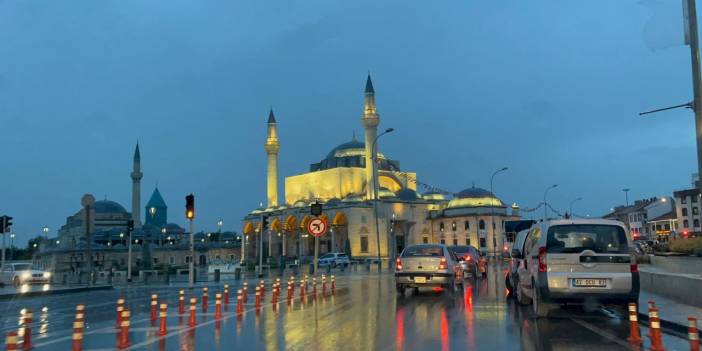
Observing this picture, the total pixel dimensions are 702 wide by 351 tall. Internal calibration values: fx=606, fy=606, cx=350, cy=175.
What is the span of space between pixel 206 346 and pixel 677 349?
702 cm

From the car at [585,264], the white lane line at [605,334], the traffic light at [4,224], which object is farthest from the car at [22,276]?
the white lane line at [605,334]

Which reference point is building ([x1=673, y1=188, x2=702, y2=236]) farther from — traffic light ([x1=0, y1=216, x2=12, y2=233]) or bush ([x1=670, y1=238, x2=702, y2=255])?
traffic light ([x1=0, y1=216, x2=12, y2=233])

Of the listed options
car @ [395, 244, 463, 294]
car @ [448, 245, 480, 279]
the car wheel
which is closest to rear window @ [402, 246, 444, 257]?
car @ [395, 244, 463, 294]

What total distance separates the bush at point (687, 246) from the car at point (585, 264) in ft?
29.1

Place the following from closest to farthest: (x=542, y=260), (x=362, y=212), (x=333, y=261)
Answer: (x=542, y=260) → (x=333, y=261) → (x=362, y=212)

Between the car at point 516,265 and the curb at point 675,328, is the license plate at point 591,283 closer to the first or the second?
the curb at point 675,328

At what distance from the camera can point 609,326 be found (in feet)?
37.6

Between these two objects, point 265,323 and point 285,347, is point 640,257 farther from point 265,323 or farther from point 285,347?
point 285,347

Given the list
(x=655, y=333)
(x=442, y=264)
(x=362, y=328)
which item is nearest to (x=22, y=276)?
(x=442, y=264)

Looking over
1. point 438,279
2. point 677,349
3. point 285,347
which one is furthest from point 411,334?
point 438,279

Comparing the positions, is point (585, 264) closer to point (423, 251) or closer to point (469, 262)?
point (423, 251)

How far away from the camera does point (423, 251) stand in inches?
778

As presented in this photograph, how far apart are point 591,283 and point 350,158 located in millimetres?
96119

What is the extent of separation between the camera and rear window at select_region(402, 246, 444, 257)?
63.2ft
